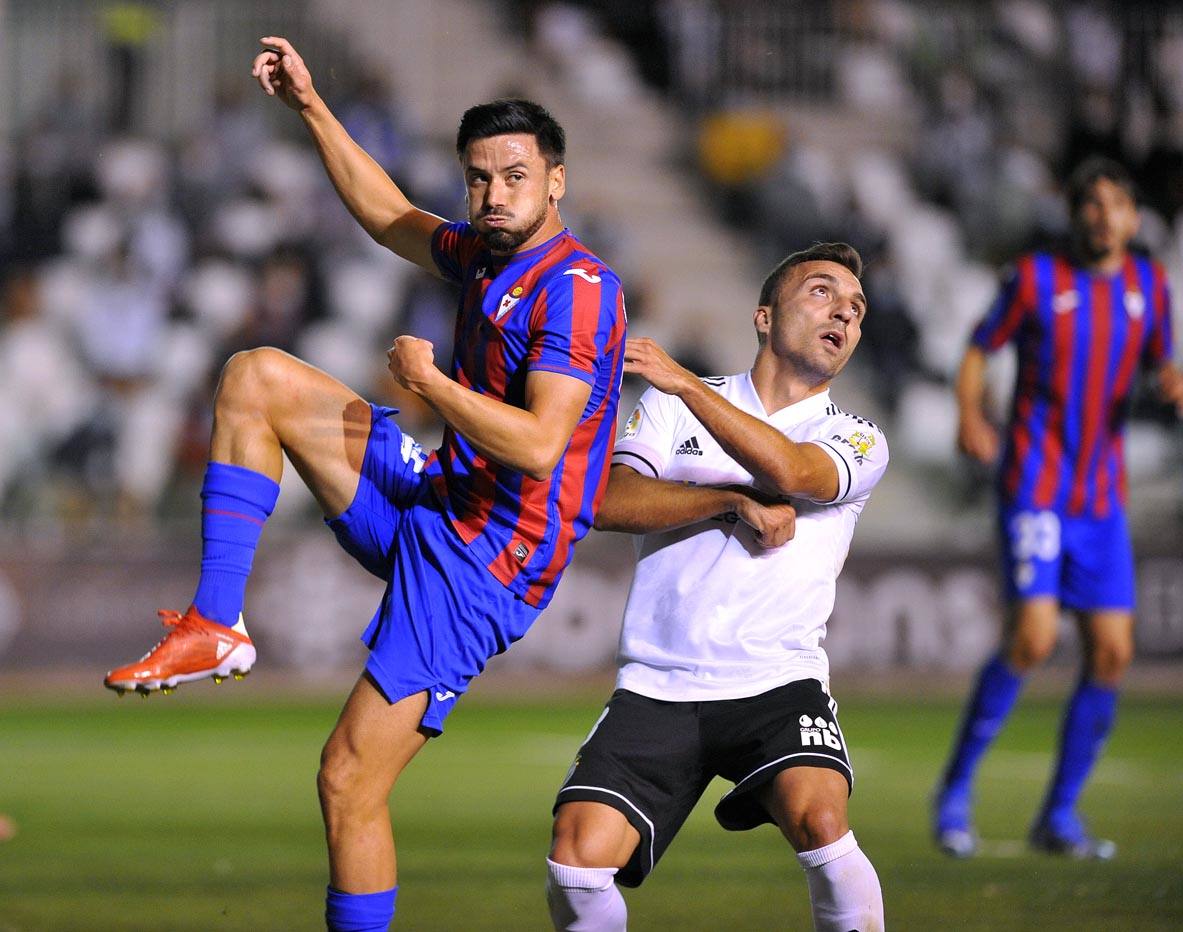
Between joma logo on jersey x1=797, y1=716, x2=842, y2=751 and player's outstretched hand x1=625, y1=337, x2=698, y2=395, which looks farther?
joma logo on jersey x1=797, y1=716, x2=842, y2=751

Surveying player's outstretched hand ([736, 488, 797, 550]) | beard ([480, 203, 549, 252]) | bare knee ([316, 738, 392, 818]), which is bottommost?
bare knee ([316, 738, 392, 818])

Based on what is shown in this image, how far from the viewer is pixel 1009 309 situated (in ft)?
25.1

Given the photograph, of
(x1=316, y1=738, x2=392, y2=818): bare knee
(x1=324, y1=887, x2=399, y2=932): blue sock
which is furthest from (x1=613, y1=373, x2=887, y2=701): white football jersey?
(x1=324, y1=887, x2=399, y2=932): blue sock

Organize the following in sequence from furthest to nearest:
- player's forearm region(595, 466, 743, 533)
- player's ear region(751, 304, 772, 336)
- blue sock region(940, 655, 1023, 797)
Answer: blue sock region(940, 655, 1023, 797)
player's ear region(751, 304, 772, 336)
player's forearm region(595, 466, 743, 533)

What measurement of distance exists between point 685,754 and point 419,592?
778 mm

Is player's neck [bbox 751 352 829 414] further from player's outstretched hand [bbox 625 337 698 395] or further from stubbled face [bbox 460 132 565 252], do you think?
stubbled face [bbox 460 132 565 252]

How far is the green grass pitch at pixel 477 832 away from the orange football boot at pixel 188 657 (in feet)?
5.09

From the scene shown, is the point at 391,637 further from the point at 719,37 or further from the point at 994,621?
the point at 719,37

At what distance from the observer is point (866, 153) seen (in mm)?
18750

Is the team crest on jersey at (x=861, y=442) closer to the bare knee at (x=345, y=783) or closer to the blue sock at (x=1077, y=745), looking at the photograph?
the bare knee at (x=345, y=783)

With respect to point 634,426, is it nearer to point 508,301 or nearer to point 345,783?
point 508,301

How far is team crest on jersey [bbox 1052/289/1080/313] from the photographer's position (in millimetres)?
7531

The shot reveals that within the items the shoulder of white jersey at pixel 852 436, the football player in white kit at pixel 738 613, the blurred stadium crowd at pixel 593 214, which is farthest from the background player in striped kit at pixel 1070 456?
the blurred stadium crowd at pixel 593 214

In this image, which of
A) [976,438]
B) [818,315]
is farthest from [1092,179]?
[818,315]
